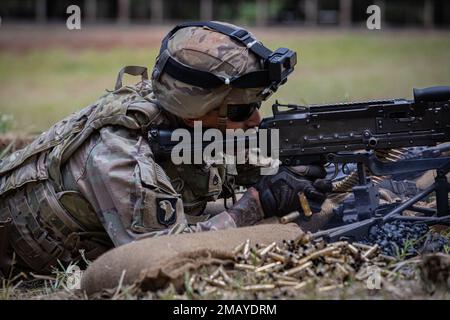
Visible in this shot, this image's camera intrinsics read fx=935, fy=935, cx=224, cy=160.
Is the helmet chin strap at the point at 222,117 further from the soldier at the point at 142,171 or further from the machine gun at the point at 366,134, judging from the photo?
the machine gun at the point at 366,134

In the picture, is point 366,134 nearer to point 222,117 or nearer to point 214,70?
point 222,117

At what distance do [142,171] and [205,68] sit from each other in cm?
75

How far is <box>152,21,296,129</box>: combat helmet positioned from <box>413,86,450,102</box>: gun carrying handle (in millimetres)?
A: 841

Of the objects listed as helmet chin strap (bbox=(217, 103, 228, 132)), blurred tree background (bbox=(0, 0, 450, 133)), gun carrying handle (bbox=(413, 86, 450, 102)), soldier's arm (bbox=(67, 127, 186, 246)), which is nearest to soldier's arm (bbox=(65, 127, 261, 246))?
soldier's arm (bbox=(67, 127, 186, 246))

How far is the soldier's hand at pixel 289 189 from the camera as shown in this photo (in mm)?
6137

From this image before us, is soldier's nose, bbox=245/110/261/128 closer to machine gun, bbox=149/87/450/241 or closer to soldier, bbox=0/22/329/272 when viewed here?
soldier, bbox=0/22/329/272

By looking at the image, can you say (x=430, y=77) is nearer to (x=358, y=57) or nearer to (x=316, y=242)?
(x=358, y=57)

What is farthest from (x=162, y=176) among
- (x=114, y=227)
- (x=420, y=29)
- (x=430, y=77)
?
(x=420, y=29)

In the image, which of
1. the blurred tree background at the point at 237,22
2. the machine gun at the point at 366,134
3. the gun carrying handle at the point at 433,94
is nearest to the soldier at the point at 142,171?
the machine gun at the point at 366,134

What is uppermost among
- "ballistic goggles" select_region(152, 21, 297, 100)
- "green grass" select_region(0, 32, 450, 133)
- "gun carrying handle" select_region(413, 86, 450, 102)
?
"ballistic goggles" select_region(152, 21, 297, 100)

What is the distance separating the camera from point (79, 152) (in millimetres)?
5996

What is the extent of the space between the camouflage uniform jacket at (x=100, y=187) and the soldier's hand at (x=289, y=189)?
33 centimetres

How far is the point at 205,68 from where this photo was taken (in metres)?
Result: 5.78

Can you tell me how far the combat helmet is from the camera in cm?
577
